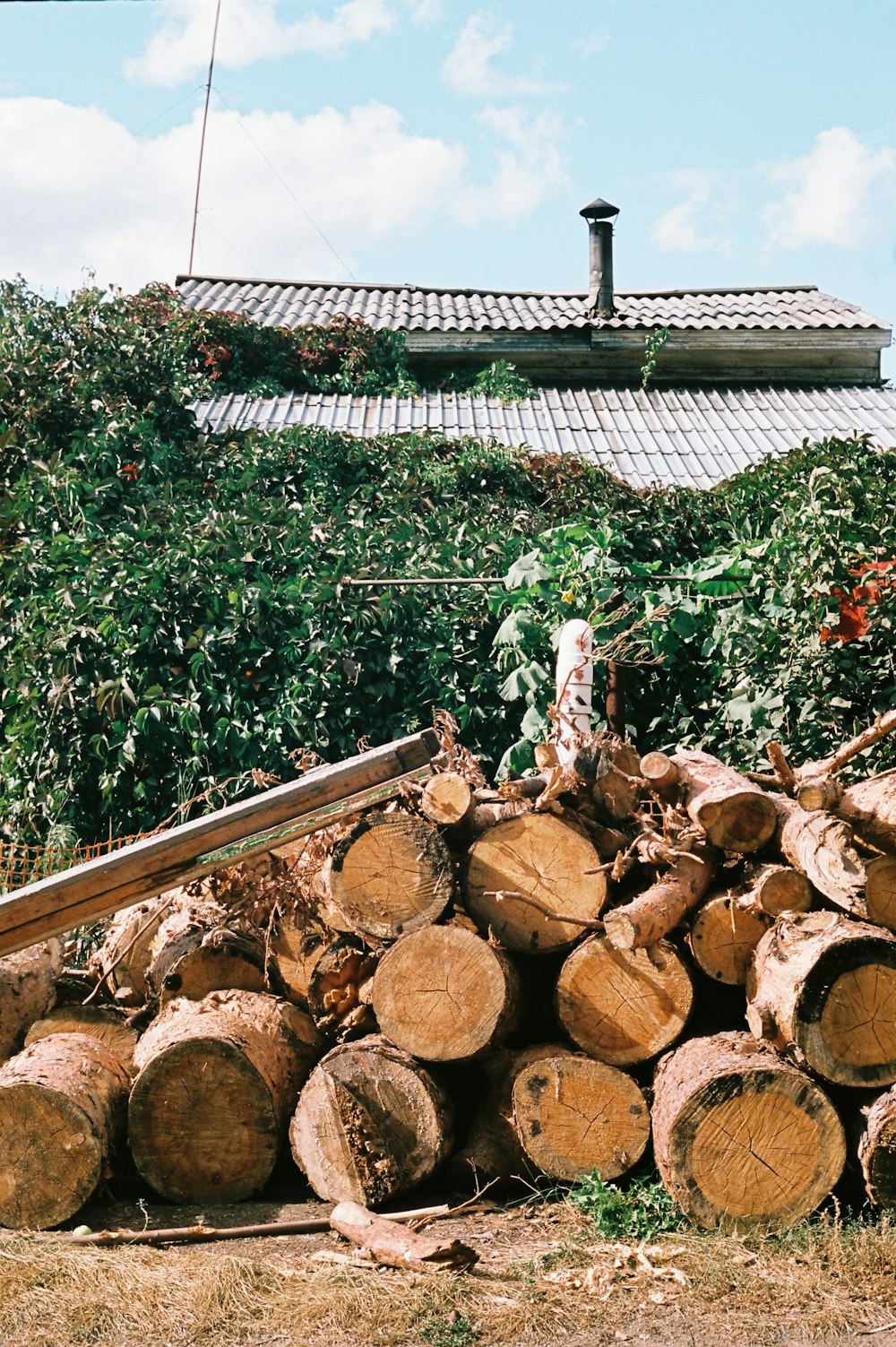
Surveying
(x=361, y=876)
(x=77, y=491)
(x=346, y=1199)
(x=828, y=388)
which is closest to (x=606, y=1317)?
(x=346, y=1199)

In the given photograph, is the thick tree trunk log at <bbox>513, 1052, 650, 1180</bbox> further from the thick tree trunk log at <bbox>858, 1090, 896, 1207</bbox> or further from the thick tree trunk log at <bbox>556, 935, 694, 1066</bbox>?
the thick tree trunk log at <bbox>858, 1090, 896, 1207</bbox>

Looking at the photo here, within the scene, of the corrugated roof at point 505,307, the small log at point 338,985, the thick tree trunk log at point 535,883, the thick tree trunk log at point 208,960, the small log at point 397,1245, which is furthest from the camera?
the corrugated roof at point 505,307

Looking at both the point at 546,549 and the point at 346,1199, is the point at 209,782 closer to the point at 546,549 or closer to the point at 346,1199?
the point at 546,549

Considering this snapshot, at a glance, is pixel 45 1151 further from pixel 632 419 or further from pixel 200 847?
pixel 632 419

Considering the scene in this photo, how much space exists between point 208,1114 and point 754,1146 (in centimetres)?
172

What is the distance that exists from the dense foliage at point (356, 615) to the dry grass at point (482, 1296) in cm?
283

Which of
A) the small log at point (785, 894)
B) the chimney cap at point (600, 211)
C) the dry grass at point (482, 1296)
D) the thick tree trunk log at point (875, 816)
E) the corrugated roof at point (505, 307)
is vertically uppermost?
the chimney cap at point (600, 211)

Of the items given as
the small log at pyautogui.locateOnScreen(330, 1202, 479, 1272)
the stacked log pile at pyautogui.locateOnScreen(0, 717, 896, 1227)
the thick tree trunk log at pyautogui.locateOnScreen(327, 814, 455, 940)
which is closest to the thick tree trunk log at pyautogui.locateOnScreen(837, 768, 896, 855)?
the stacked log pile at pyautogui.locateOnScreen(0, 717, 896, 1227)

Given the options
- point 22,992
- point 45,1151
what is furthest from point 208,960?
point 45,1151

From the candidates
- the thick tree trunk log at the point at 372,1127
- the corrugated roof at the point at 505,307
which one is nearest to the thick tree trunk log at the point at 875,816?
the thick tree trunk log at the point at 372,1127

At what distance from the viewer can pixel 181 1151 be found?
3.83 metres

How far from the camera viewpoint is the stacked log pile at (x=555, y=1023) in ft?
11.3

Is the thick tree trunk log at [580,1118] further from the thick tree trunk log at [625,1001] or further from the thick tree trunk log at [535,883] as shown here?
the thick tree trunk log at [535,883]

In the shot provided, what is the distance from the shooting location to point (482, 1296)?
312 centimetres
